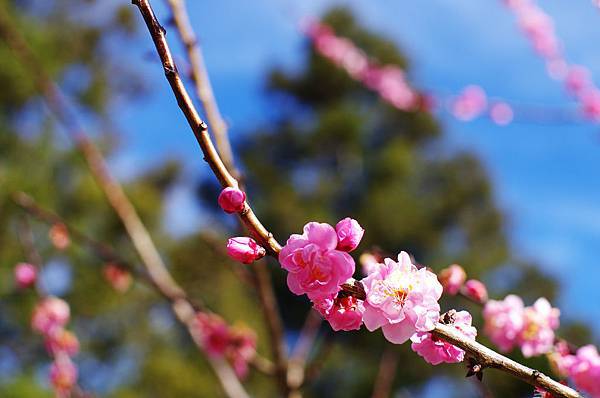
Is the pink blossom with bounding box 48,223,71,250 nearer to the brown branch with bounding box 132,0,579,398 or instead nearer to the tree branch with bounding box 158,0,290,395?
the tree branch with bounding box 158,0,290,395

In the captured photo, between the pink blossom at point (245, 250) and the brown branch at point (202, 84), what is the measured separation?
0.76 m

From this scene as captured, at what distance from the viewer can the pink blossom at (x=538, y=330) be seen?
122cm

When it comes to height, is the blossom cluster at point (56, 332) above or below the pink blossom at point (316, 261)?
below

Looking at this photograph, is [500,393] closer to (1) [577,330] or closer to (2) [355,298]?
(1) [577,330]

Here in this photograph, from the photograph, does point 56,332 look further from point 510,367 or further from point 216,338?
point 510,367

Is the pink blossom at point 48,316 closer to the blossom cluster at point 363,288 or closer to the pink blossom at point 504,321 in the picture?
the pink blossom at point 504,321

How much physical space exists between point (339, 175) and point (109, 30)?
5.28 meters

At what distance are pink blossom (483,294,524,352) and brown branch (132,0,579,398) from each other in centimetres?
70

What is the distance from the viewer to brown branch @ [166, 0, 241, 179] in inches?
55.6

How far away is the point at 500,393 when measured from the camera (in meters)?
7.38

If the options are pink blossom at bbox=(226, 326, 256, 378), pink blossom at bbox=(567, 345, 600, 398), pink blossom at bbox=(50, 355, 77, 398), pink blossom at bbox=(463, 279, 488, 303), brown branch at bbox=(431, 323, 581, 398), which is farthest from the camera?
pink blossom at bbox=(50, 355, 77, 398)

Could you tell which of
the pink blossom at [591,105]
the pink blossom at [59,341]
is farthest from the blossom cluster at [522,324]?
the pink blossom at [591,105]

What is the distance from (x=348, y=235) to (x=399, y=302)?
3.3 inches

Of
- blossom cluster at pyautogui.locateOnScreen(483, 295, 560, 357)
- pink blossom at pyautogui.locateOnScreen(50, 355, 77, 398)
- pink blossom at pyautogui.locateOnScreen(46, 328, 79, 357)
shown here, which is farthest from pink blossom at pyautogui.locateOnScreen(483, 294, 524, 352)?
pink blossom at pyautogui.locateOnScreen(46, 328, 79, 357)
